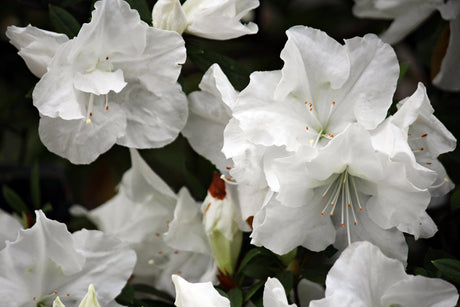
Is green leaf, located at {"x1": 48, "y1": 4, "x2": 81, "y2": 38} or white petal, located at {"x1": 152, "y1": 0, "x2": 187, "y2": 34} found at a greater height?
white petal, located at {"x1": 152, "y1": 0, "x2": 187, "y2": 34}

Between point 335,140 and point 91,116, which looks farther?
point 91,116

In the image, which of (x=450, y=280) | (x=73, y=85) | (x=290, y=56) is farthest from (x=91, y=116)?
(x=450, y=280)

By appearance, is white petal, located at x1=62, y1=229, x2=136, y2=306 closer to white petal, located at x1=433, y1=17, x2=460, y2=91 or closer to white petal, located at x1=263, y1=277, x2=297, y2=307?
white petal, located at x1=263, y1=277, x2=297, y2=307

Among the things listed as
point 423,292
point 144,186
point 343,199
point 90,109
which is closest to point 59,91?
point 90,109

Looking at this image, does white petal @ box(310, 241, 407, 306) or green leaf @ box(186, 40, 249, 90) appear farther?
green leaf @ box(186, 40, 249, 90)

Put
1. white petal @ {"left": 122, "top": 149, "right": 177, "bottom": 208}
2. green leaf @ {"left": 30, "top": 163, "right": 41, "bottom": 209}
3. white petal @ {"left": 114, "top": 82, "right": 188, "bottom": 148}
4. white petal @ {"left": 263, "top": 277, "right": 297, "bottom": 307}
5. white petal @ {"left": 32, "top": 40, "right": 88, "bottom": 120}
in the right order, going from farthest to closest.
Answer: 1. green leaf @ {"left": 30, "top": 163, "right": 41, "bottom": 209}
2. white petal @ {"left": 122, "top": 149, "right": 177, "bottom": 208}
3. white petal @ {"left": 114, "top": 82, "right": 188, "bottom": 148}
4. white petal @ {"left": 32, "top": 40, "right": 88, "bottom": 120}
5. white petal @ {"left": 263, "top": 277, "right": 297, "bottom": 307}

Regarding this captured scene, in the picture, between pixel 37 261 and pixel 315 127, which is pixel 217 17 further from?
pixel 37 261

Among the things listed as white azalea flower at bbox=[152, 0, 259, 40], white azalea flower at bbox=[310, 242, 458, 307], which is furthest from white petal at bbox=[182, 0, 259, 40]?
white azalea flower at bbox=[310, 242, 458, 307]

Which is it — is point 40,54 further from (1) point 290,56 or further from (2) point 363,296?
(2) point 363,296
